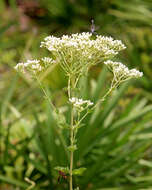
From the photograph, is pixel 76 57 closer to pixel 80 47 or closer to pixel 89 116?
pixel 80 47

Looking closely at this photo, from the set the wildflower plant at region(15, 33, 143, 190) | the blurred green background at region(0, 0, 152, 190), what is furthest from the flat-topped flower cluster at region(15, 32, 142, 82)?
the blurred green background at region(0, 0, 152, 190)

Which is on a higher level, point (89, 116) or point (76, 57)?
point (89, 116)

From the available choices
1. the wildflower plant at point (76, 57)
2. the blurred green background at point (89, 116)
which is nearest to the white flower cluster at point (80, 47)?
the wildflower plant at point (76, 57)

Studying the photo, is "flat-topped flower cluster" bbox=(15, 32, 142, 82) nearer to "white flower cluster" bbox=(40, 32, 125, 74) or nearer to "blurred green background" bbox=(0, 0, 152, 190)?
"white flower cluster" bbox=(40, 32, 125, 74)

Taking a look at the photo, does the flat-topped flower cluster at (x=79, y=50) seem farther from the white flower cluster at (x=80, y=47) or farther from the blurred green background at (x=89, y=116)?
the blurred green background at (x=89, y=116)

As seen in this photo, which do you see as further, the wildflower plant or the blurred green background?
the blurred green background

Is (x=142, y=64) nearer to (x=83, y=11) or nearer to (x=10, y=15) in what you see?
(x=83, y=11)

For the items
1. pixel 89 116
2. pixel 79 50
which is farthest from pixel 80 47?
pixel 89 116

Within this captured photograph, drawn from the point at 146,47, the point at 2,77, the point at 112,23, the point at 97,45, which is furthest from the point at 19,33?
the point at 97,45
